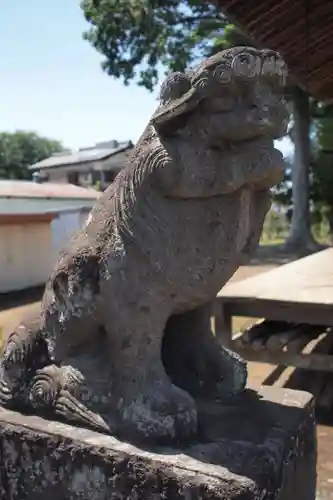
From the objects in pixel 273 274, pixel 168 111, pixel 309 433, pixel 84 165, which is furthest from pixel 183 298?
pixel 84 165

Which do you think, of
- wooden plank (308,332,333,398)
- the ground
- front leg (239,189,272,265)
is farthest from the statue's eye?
wooden plank (308,332,333,398)

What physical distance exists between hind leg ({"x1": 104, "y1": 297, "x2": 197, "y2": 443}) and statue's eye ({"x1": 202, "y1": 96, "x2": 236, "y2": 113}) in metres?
0.56

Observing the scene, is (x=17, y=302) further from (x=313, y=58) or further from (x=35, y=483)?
(x=35, y=483)

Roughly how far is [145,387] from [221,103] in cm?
81

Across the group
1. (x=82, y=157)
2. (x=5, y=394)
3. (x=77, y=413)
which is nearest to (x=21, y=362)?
(x=5, y=394)

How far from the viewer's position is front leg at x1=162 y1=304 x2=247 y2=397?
5.85 ft

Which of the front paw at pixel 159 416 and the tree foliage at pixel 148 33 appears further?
the tree foliage at pixel 148 33

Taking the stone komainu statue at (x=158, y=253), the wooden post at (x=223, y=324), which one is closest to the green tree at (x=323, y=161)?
the wooden post at (x=223, y=324)

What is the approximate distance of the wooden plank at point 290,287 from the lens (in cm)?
338

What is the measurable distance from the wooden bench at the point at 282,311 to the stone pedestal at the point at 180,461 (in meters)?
1.53

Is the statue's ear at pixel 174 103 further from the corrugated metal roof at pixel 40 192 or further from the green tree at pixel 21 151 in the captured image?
the green tree at pixel 21 151

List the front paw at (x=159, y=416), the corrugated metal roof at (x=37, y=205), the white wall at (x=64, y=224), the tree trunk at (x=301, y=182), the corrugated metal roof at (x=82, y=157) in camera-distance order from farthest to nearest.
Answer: the corrugated metal roof at (x=82, y=157)
the tree trunk at (x=301, y=182)
the white wall at (x=64, y=224)
the corrugated metal roof at (x=37, y=205)
the front paw at (x=159, y=416)

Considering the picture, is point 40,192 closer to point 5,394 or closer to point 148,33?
point 148,33

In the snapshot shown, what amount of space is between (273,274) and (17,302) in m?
5.06
